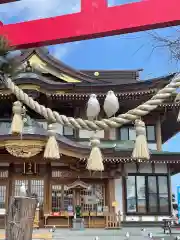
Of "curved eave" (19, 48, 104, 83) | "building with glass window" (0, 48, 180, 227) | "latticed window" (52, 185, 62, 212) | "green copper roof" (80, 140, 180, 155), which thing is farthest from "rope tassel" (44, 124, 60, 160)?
"curved eave" (19, 48, 104, 83)

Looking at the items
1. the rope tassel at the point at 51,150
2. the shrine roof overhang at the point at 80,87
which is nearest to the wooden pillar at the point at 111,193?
the shrine roof overhang at the point at 80,87

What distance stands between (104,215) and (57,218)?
2136mm

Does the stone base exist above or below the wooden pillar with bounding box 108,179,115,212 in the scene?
below

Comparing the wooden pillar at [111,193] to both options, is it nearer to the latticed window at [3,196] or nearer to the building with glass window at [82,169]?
the building with glass window at [82,169]

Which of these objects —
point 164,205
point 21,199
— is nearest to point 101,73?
point 164,205

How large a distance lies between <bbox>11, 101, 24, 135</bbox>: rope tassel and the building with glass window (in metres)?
12.0

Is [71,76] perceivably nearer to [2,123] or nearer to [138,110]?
[2,123]

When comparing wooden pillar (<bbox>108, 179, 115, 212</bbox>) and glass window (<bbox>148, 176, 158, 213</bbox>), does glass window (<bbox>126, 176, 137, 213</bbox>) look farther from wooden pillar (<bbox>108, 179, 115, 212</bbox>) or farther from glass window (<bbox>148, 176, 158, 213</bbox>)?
wooden pillar (<bbox>108, 179, 115, 212</bbox>)

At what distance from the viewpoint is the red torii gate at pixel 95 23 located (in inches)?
149

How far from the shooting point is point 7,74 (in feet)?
12.1

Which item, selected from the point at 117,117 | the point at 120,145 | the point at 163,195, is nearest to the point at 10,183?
the point at 120,145

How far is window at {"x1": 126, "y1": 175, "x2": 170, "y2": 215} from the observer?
57.2 feet

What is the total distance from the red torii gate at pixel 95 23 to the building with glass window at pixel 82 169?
11.8 meters

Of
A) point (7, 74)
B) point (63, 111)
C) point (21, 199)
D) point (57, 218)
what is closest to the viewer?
point (7, 74)
